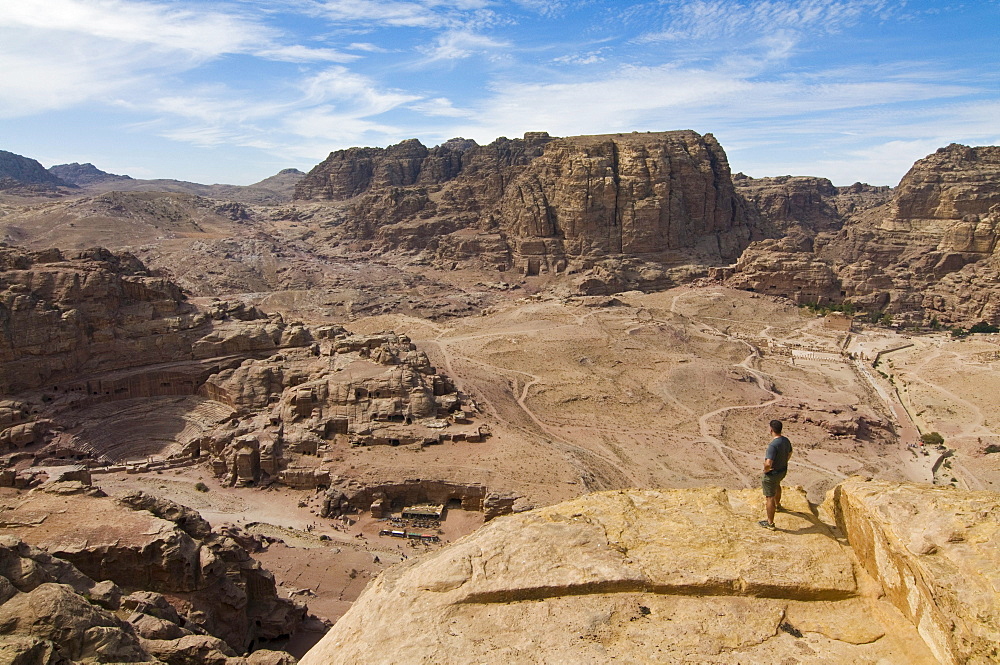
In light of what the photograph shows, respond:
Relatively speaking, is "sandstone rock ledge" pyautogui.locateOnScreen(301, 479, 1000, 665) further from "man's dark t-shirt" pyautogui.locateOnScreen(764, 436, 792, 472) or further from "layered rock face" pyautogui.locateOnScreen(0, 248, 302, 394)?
"layered rock face" pyautogui.locateOnScreen(0, 248, 302, 394)

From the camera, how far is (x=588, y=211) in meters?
84.1

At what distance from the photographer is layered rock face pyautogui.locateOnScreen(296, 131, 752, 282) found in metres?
83.6

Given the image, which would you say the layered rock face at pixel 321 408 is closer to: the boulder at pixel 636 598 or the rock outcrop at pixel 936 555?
the boulder at pixel 636 598

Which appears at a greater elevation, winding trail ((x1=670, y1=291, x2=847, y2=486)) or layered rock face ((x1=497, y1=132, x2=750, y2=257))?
layered rock face ((x1=497, y1=132, x2=750, y2=257))

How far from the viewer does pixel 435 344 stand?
54562 mm

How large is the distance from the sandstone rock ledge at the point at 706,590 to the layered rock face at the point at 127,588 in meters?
4.96

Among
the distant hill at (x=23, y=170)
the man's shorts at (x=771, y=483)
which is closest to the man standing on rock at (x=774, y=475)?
the man's shorts at (x=771, y=483)

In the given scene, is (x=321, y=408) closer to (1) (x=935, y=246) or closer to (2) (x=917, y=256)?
(2) (x=917, y=256)

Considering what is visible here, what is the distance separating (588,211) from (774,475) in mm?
77458

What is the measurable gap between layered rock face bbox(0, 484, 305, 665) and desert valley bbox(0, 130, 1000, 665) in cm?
8

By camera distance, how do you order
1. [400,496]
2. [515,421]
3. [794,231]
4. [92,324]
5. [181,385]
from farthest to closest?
[794,231]
[181,385]
[92,324]
[515,421]
[400,496]

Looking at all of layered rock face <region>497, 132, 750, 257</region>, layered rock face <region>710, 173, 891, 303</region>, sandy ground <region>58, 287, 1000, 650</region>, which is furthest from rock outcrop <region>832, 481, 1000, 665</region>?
layered rock face <region>497, 132, 750, 257</region>

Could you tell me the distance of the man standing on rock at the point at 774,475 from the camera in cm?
897

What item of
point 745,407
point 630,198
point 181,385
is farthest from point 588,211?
point 181,385
